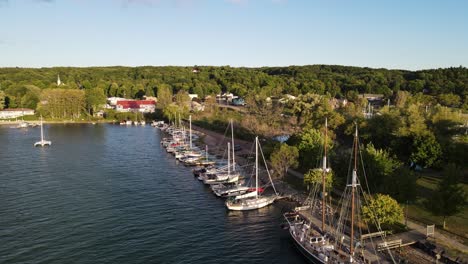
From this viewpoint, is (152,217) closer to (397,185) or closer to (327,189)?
(327,189)

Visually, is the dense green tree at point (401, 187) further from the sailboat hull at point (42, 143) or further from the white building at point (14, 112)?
the white building at point (14, 112)

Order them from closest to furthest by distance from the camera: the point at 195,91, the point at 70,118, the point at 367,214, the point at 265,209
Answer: the point at 367,214 → the point at 265,209 → the point at 70,118 → the point at 195,91

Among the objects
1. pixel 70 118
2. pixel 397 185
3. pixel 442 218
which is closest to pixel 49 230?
pixel 397 185

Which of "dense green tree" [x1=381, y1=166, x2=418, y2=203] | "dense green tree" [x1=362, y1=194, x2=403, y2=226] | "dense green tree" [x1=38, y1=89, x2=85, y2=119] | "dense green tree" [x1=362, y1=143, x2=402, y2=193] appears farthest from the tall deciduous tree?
"dense green tree" [x1=38, y1=89, x2=85, y2=119]

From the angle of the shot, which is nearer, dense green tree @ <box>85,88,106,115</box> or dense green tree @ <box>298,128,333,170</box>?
dense green tree @ <box>298,128,333,170</box>

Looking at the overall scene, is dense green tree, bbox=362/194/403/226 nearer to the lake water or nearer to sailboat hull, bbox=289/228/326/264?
sailboat hull, bbox=289/228/326/264

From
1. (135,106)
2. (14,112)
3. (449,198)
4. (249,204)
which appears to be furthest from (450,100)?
(14,112)

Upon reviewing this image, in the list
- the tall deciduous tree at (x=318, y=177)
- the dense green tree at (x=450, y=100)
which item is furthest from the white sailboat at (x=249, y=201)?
the dense green tree at (x=450, y=100)
